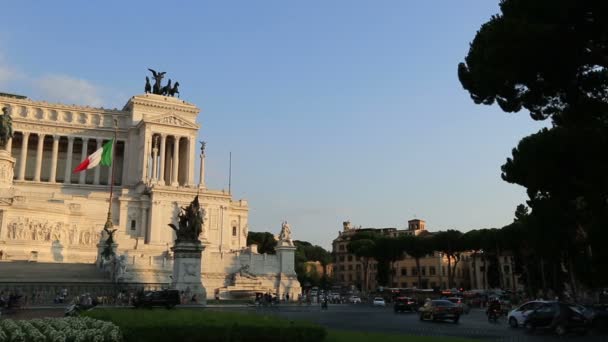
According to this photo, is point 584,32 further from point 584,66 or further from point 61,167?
point 61,167

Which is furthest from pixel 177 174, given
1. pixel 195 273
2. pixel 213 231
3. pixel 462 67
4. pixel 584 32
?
pixel 584 32

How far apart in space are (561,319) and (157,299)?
53.4 ft

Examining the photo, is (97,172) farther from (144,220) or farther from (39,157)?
(144,220)

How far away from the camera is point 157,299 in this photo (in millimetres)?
25391

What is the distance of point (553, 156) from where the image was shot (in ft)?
71.9

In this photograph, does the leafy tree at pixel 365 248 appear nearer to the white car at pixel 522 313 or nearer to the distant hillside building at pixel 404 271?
the distant hillside building at pixel 404 271

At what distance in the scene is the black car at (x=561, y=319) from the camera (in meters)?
20.2

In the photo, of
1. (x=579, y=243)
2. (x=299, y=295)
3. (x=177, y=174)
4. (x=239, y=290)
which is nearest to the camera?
(x=579, y=243)

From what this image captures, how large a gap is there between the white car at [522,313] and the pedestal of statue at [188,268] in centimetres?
1492

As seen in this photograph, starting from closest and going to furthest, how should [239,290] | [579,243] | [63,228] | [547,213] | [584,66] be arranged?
[584,66] < [547,213] < [579,243] < [239,290] < [63,228]

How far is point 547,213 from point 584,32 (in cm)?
1638

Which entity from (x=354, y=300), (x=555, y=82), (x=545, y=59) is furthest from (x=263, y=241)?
(x=545, y=59)

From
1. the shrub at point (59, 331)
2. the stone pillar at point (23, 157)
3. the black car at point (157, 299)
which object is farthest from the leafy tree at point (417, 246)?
the shrub at point (59, 331)

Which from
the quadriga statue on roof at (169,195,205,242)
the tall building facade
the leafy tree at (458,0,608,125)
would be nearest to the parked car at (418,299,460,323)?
the leafy tree at (458,0,608,125)
